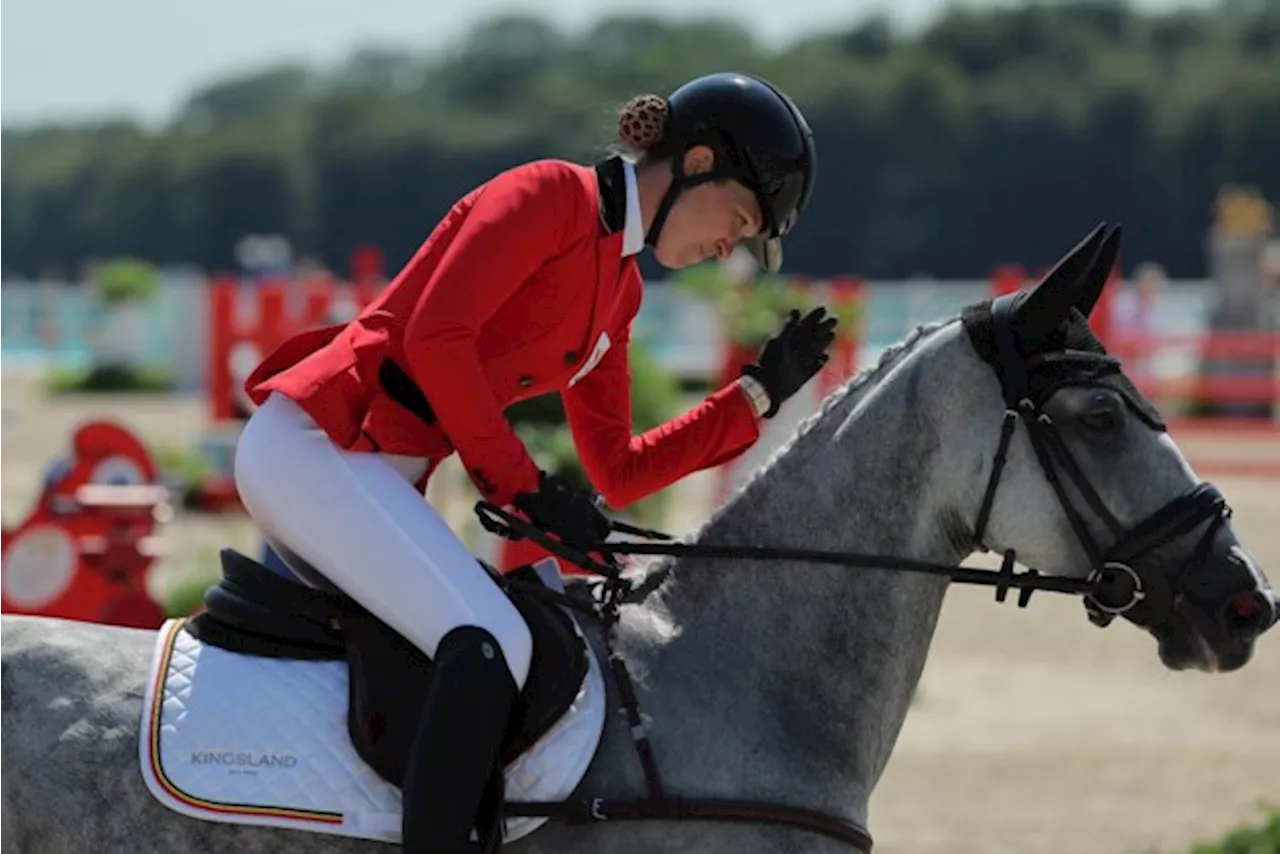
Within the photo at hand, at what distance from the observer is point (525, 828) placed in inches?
131

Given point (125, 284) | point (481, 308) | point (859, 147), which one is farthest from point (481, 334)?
point (859, 147)

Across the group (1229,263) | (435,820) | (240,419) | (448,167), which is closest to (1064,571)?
(435,820)

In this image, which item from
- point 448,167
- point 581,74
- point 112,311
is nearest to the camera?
point 112,311

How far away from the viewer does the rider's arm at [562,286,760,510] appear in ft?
12.7

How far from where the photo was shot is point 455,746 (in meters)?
3.22

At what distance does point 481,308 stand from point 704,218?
50 centimetres

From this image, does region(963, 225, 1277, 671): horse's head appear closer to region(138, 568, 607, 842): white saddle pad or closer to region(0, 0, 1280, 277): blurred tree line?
region(138, 568, 607, 842): white saddle pad

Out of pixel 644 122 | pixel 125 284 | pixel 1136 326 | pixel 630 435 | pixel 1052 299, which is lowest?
pixel 125 284

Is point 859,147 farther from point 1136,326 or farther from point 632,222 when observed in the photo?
point 632,222

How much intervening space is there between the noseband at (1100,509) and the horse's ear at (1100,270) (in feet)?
0.37

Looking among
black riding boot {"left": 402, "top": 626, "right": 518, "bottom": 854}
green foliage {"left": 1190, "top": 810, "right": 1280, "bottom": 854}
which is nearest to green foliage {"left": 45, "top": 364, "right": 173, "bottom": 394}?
green foliage {"left": 1190, "top": 810, "right": 1280, "bottom": 854}

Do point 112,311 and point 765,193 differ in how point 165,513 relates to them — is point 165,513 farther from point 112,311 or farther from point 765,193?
point 112,311

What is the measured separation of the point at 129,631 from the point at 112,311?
28804 millimetres

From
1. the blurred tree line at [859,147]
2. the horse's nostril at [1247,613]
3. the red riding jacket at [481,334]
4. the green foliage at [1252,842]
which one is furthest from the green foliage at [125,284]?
the blurred tree line at [859,147]
